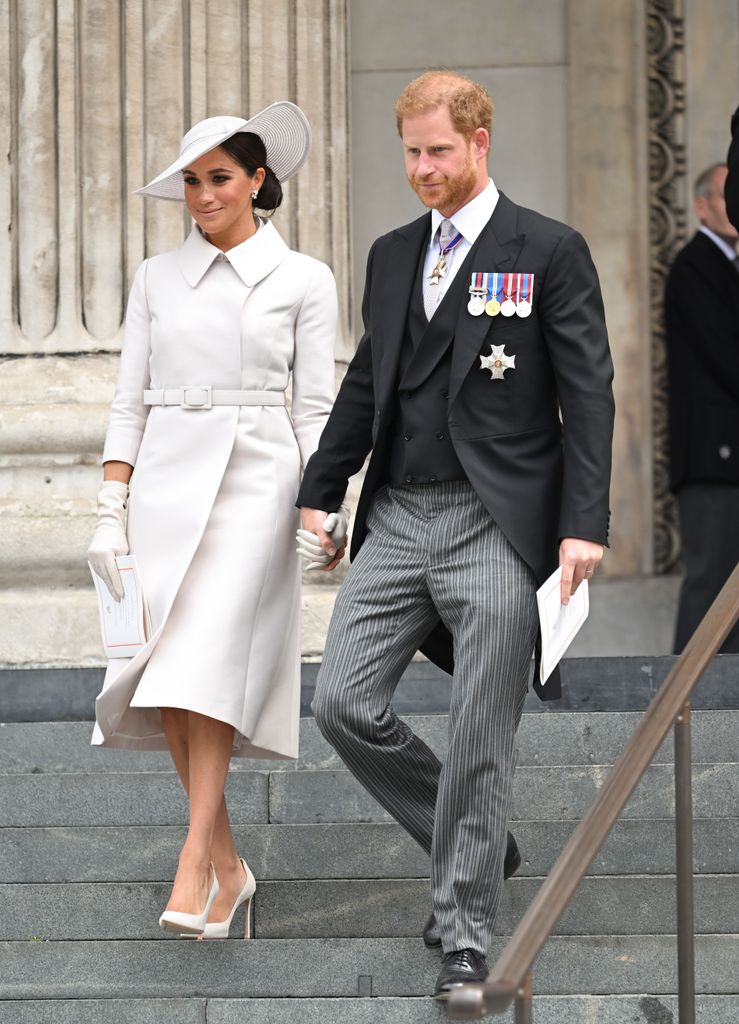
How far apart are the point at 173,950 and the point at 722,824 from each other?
1.37m

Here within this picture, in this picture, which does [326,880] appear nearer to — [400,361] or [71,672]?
[400,361]

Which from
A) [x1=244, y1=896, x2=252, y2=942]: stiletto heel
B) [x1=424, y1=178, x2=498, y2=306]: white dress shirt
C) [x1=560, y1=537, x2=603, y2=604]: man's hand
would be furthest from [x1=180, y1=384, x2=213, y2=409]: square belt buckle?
[x1=244, y1=896, x2=252, y2=942]: stiletto heel

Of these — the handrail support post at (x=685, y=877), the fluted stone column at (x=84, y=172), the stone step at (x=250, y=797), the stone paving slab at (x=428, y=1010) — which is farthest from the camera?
the fluted stone column at (x=84, y=172)

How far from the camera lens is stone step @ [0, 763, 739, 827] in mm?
5102

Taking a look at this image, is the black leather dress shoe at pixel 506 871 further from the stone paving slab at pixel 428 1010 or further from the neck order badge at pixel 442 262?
the neck order badge at pixel 442 262

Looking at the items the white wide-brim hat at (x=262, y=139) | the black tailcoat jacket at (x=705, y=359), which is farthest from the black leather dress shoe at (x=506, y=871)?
the black tailcoat jacket at (x=705, y=359)

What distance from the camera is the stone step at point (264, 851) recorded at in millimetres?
4758

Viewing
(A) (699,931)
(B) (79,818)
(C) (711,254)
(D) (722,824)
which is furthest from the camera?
(C) (711,254)

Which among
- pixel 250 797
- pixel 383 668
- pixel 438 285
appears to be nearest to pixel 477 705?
pixel 383 668

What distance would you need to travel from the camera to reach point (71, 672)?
6.83 meters

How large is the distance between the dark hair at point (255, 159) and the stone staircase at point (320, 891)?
1628mm

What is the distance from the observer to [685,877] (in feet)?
11.5

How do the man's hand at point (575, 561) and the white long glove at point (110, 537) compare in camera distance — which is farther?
the white long glove at point (110, 537)

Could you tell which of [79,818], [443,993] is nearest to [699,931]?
[443,993]
